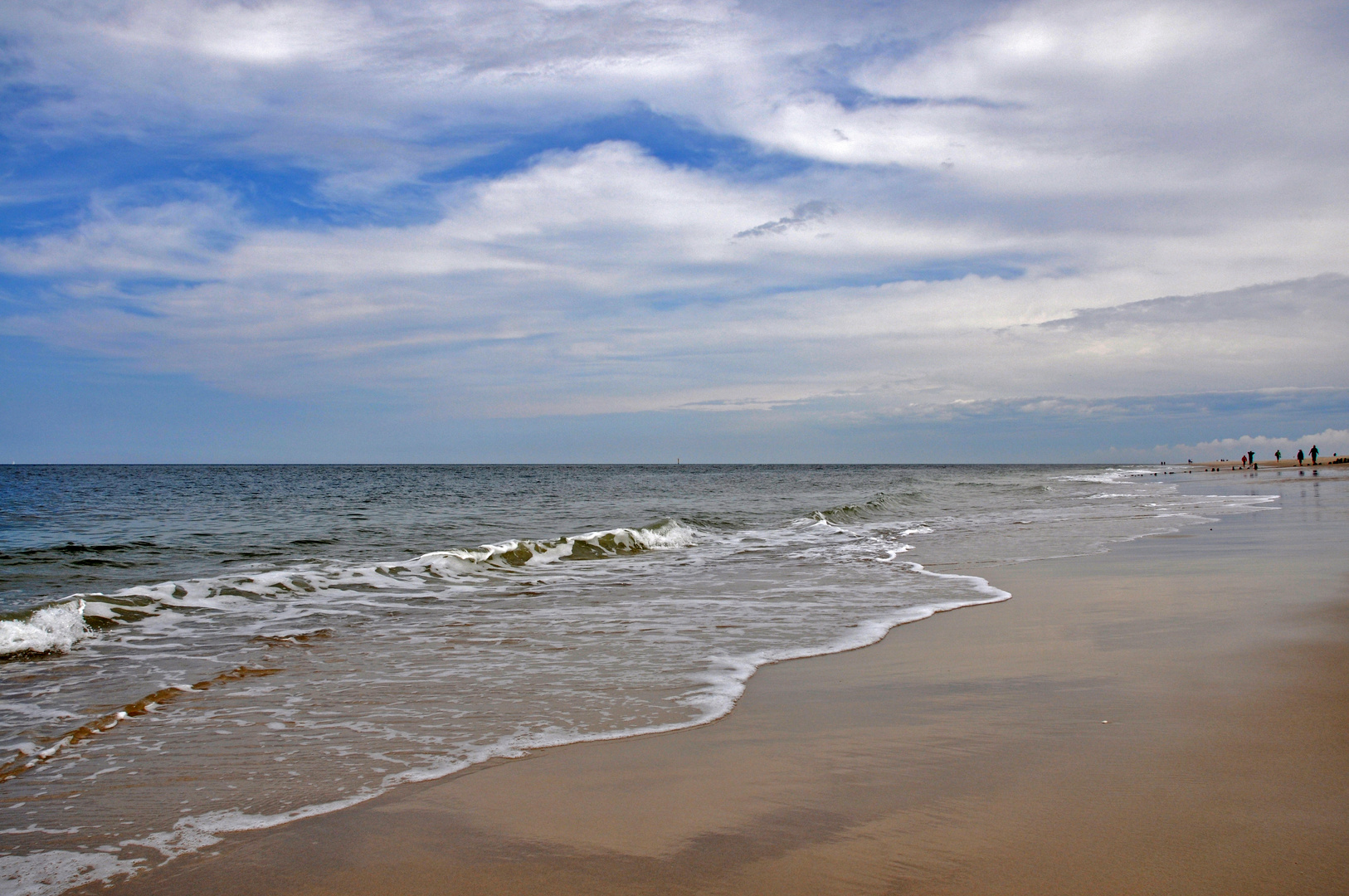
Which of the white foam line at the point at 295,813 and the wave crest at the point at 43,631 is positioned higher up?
the wave crest at the point at 43,631

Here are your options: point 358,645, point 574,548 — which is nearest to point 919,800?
point 358,645

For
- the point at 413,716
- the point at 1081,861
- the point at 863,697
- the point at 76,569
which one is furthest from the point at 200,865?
the point at 76,569

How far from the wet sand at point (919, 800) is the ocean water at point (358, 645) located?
433mm

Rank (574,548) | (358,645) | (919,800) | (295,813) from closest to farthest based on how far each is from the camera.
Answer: (919,800) < (295,813) < (358,645) < (574,548)

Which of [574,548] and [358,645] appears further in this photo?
[574,548]

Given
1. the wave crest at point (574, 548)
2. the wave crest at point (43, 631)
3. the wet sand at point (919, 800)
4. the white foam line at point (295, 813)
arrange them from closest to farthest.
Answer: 1. the wet sand at point (919, 800)
2. the white foam line at point (295, 813)
3. the wave crest at point (43, 631)
4. the wave crest at point (574, 548)

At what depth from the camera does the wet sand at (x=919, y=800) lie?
109 inches

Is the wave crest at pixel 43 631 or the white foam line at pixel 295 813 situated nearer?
the white foam line at pixel 295 813

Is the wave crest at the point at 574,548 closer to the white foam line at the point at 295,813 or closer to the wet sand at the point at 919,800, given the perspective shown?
the white foam line at the point at 295,813

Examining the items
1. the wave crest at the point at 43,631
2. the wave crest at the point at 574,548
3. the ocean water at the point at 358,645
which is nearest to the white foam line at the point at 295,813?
the ocean water at the point at 358,645

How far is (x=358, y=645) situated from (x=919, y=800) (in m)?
5.44

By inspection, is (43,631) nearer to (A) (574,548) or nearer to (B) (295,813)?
(B) (295,813)

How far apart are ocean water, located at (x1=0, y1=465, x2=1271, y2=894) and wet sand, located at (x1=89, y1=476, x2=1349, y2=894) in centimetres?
43

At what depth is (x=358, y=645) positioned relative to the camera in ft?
23.5
